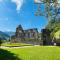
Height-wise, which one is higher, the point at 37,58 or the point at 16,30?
the point at 16,30

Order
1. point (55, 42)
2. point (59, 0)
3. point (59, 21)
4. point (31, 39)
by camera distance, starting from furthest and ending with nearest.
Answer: point (31, 39) < point (55, 42) < point (59, 21) < point (59, 0)

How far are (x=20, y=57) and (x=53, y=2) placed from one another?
6.78 metres

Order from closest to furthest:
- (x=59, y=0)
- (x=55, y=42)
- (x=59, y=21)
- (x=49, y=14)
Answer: (x=59, y=0), (x=49, y=14), (x=59, y=21), (x=55, y=42)

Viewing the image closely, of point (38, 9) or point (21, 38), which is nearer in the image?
point (38, 9)

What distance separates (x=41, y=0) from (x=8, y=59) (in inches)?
280

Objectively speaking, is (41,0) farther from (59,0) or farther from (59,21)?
(59,21)

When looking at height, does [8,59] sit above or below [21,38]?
below

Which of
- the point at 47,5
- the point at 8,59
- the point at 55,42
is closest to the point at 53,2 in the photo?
the point at 47,5

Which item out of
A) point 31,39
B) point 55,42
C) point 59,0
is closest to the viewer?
point 59,0

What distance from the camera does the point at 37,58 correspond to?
2545cm

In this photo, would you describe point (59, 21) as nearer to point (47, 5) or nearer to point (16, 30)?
point (47, 5)

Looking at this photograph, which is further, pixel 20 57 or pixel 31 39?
pixel 31 39

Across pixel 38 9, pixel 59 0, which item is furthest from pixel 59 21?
pixel 59 0

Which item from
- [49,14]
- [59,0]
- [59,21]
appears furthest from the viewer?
[59,21]
